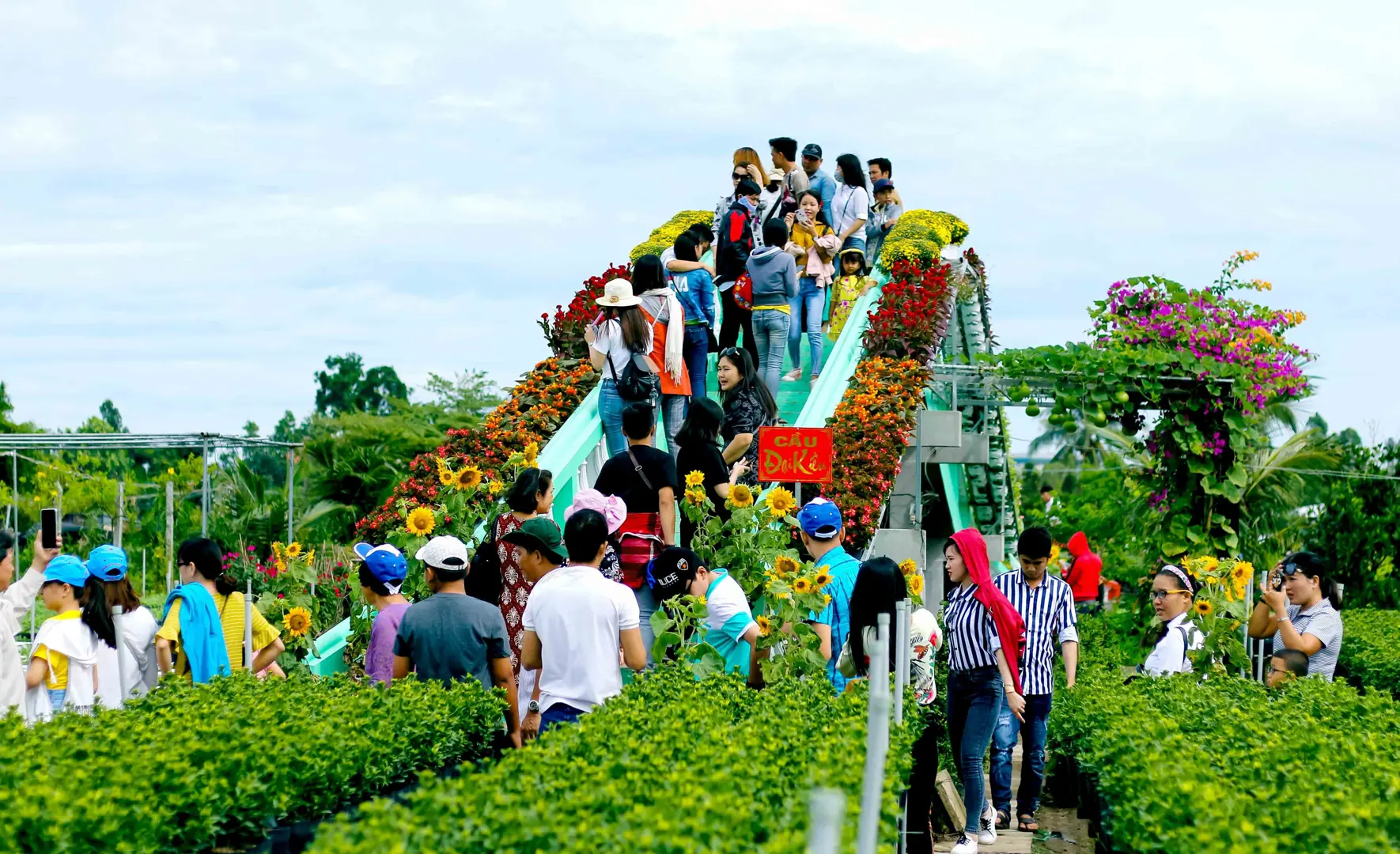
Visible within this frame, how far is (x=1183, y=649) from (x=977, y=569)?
7.80 feet

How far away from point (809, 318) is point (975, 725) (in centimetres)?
729

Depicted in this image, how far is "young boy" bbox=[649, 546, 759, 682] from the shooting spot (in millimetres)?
6801

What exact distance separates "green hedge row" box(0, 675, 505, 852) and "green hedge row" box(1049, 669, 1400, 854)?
265 cm

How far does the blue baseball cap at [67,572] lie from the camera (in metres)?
7.05

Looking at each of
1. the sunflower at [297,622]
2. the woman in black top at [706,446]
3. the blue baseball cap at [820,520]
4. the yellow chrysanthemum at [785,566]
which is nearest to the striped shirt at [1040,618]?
the blue baseball cap at [820,520]

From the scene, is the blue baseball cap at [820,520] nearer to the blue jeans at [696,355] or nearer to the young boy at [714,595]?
the young boy at [714,595]

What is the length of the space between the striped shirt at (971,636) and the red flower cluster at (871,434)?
401cm

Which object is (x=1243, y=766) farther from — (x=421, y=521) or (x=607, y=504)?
(x=421, y=521)

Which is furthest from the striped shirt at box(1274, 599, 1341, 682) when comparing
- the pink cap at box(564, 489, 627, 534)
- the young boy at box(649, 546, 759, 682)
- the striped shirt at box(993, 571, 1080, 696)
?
the pink cap at box(564, 489, 627, 534)

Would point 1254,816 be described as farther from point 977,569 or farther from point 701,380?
point 701,380

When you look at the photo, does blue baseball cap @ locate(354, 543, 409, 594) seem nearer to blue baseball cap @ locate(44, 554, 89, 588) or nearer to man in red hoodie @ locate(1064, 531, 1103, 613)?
blue baseball cap @ locate(44, 554, 89, 588)

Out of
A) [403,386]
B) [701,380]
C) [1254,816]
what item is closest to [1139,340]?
[701,380]

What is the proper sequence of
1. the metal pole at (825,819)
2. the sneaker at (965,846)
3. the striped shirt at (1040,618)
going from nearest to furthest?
the metal pole at (825,819)
the sneaker at (965,846)
the striped shirt at (1040,618)

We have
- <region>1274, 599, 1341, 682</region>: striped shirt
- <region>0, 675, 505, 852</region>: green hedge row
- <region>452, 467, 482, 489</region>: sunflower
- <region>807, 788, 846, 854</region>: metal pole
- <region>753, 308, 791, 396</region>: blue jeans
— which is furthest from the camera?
<region>753, 308, 791, 396</region>: blue jeans
